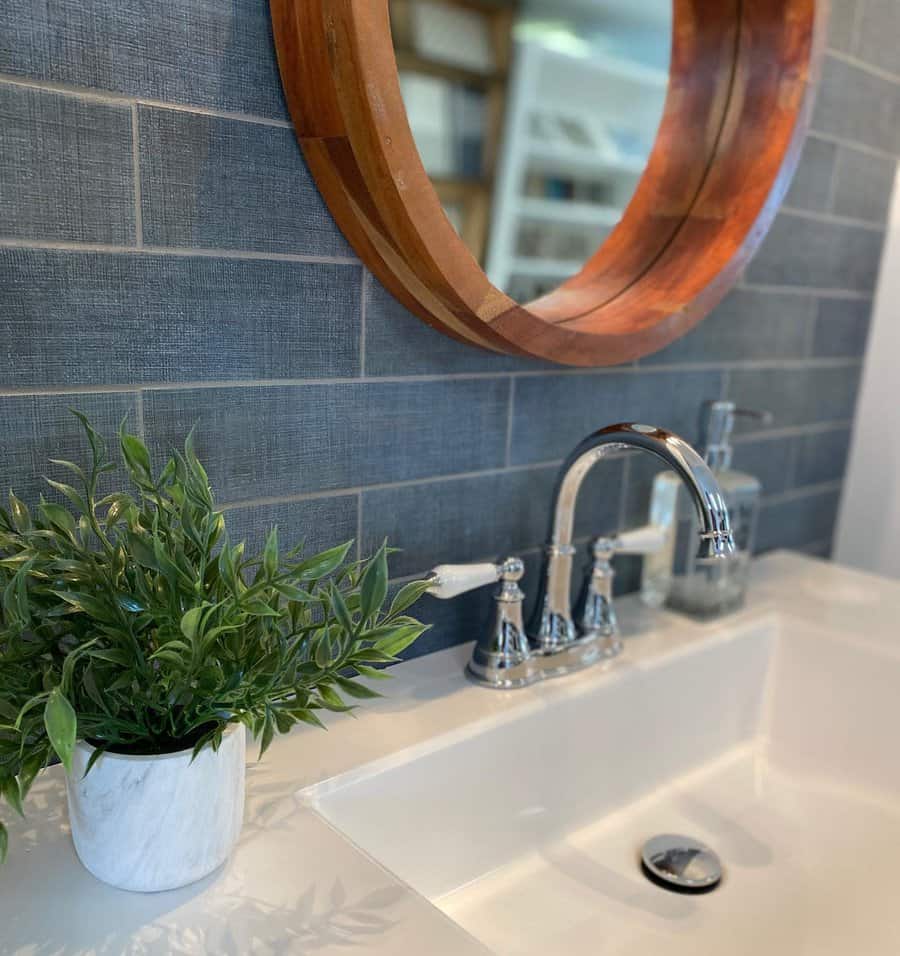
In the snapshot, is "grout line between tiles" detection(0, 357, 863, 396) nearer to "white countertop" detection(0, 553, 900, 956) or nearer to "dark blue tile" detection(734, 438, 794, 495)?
"dark blue tile" detection(734, 438, 794, 495)

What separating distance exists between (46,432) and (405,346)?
0.29 metres

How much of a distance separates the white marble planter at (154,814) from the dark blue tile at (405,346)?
325mm

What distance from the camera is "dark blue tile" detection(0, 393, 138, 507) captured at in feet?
1.96

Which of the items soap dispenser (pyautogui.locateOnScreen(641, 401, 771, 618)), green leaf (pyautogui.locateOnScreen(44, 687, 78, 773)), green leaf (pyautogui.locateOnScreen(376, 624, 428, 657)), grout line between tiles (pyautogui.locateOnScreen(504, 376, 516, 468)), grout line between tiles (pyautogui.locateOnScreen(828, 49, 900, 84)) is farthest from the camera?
grout line between tiles (pyautogui.locateOnScreen(828, 49, 900, 84))

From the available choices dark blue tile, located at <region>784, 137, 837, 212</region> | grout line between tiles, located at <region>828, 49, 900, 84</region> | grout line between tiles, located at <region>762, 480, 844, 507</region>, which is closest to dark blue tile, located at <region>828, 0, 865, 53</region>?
grout line between tiles, located at <region>828, 49, 900, 84</region>

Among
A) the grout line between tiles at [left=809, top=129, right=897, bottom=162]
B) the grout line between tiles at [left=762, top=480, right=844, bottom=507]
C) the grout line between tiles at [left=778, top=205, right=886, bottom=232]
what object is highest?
the grout line between tiles at [left=809, top=129, right=897, bottom=162]

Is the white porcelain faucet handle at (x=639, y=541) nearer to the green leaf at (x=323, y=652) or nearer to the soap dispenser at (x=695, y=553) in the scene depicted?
the soap dispenser at (x=695, y=553)

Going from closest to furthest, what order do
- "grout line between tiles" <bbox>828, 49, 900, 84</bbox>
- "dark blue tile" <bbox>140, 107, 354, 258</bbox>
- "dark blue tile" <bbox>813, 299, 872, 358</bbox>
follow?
"dark blue tile" <bbox>140, 107, 354, 258</bbox> < "grout line between tiles" <bbox>828, 49, 900, 84</bbox> < "dark blue tile" <bbox>813, 299, 872, 358</bbox>

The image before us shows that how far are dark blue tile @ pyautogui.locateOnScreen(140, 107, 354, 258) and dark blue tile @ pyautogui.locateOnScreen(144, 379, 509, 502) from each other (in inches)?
4.2

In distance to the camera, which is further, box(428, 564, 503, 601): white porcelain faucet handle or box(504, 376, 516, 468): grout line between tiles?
box(504, 376, 516, 468): grout line between tiles

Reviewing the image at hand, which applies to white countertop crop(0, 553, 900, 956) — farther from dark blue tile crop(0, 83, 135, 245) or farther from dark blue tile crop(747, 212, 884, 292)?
dark blue tile crop(747, 212, 884, 292)

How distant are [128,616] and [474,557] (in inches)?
16.9

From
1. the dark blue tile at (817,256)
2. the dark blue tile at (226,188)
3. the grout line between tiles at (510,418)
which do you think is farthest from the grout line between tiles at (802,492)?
the dark blue tile at (226,188)

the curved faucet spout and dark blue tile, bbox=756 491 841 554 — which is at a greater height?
the curved faucet spout
